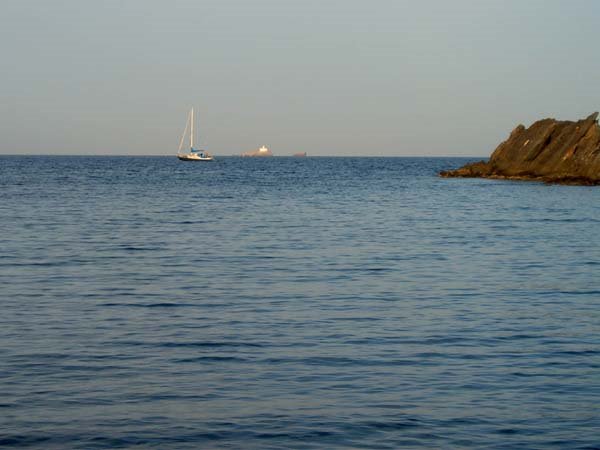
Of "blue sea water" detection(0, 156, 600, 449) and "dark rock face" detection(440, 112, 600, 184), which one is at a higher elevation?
"dark rock face" detection(440, 112, 600, 184)

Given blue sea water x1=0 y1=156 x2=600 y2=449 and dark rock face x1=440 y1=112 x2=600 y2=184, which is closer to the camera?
blue sea water x1=0 y1=156 x2=600 y2=449

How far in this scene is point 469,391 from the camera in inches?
491

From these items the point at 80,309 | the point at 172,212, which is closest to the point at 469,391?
the point at 80,309

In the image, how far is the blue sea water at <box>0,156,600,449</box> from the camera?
10.9 m

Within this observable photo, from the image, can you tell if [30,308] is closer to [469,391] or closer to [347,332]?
[347,332]

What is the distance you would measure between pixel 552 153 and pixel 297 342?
87.0 meters

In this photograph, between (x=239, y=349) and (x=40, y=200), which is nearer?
→ (x=239, y=349)

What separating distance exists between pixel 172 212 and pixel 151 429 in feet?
128

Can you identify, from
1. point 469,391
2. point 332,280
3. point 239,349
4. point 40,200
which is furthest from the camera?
point 40,200

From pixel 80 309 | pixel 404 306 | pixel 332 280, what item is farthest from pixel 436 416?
pixel 332 280

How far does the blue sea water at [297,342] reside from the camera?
1093 cm

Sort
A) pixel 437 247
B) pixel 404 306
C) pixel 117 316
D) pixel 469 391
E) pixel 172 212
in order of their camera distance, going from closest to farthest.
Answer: pixel 469 391, pixel 117 316, pixel 404 306, pixel 437 247, pixel 172 212

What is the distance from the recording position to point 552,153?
98.2m

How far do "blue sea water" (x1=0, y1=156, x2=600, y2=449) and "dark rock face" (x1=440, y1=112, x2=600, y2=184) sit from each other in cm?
5994
